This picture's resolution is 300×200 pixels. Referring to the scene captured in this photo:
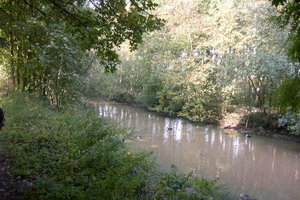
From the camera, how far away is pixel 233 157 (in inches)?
427

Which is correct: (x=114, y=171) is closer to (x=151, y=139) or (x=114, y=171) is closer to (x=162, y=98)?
(x=151, y=139)

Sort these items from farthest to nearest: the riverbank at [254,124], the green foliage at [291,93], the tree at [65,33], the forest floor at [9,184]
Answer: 1. the riverbank at [254,124]
2. the tree at [65,33]
3. the forest floor at [9,184]
4. the green foliage at [291,93]

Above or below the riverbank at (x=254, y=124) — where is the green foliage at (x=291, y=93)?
above

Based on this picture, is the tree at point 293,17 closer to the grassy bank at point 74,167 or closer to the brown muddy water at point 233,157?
the grassy bank at point 74,167

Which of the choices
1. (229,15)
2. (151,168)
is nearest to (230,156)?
→ (151,168)

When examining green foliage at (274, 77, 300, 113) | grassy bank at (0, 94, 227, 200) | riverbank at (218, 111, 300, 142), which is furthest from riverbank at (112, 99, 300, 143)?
green foliage at (274, 77, 300, 113)

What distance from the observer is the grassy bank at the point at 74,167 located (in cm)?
331

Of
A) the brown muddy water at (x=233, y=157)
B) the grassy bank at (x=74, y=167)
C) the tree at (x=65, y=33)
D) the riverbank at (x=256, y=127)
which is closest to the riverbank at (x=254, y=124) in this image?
the riverbank at (x=256, y=127)

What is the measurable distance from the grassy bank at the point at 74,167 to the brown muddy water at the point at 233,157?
360cm

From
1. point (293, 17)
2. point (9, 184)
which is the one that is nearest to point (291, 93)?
point (293, 17)

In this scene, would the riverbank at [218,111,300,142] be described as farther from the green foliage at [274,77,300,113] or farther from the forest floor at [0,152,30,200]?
the forest floor at [0,152,30,200]

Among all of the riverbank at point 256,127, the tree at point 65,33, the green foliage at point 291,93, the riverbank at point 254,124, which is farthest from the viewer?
the riverbank at point 254,124

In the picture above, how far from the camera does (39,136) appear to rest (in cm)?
516

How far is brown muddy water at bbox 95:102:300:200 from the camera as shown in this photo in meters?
7.81
